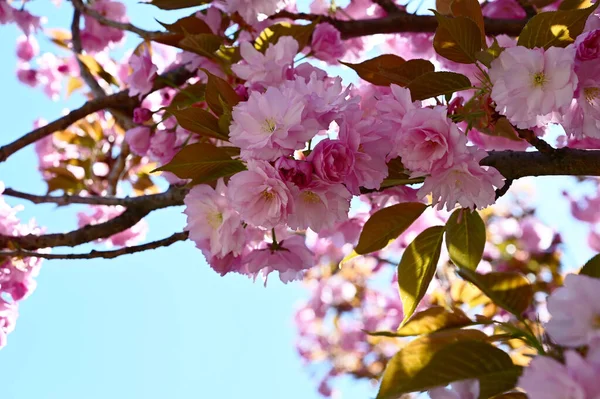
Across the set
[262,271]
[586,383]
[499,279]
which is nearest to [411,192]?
[262,271]

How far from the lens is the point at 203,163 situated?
0.90 metres

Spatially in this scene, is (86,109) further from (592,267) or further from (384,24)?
(592,267)

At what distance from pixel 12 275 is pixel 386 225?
0.89m

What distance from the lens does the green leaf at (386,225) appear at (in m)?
1.05

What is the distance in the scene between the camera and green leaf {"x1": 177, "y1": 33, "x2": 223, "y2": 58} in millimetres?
1164

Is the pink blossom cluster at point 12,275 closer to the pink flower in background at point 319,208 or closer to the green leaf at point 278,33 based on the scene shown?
the green leaf at point 278,33

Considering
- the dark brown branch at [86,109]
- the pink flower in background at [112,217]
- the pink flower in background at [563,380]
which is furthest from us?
the pink flower in background at [112,217]

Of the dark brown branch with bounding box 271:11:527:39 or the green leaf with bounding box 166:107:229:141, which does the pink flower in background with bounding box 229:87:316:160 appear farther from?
the dark brown branch with bounding box 271:11:527:39

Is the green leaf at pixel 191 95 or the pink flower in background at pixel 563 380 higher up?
the green leaf at pixel 191 95

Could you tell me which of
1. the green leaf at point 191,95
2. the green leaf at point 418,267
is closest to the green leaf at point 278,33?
the green leaf at point 191,95

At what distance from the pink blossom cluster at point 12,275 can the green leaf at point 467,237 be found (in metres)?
0.96

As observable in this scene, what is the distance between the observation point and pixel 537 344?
2.20 ft

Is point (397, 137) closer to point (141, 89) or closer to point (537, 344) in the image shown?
point (537, 344)

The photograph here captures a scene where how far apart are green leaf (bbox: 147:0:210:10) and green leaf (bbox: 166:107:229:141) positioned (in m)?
0.58
